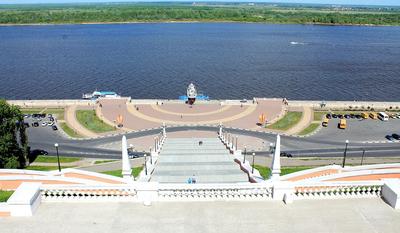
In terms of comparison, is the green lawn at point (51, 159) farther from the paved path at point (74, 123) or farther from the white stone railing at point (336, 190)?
the white stone railing at point (336, 190)

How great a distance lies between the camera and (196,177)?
2577cm

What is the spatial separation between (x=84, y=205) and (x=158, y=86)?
291 feet

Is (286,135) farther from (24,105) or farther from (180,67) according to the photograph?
(180,67)

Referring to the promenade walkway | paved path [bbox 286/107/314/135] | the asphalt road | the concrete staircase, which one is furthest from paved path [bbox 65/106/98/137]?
paved path [bbox 286/107/314/135]

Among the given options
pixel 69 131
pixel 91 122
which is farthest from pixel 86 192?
pixel 91 122

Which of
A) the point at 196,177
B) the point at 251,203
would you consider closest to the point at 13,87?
the point at 196,177

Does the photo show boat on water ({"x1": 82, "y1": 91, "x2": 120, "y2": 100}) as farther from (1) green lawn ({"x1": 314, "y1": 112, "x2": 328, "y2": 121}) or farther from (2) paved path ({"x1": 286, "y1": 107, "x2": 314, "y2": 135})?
(1) green lawn ({"x1": 314, "y1": 112, "x2": 328, "y2": 121})

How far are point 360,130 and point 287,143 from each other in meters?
16.3

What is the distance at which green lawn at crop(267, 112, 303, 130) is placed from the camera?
71.6 m

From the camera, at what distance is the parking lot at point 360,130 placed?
2574 inches

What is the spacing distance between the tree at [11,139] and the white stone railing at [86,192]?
1340 inches

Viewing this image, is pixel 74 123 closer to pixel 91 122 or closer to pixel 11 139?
pixel 91 122

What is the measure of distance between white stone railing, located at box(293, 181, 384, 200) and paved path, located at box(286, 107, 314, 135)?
51077 mm

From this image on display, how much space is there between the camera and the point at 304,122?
73.9 metres
